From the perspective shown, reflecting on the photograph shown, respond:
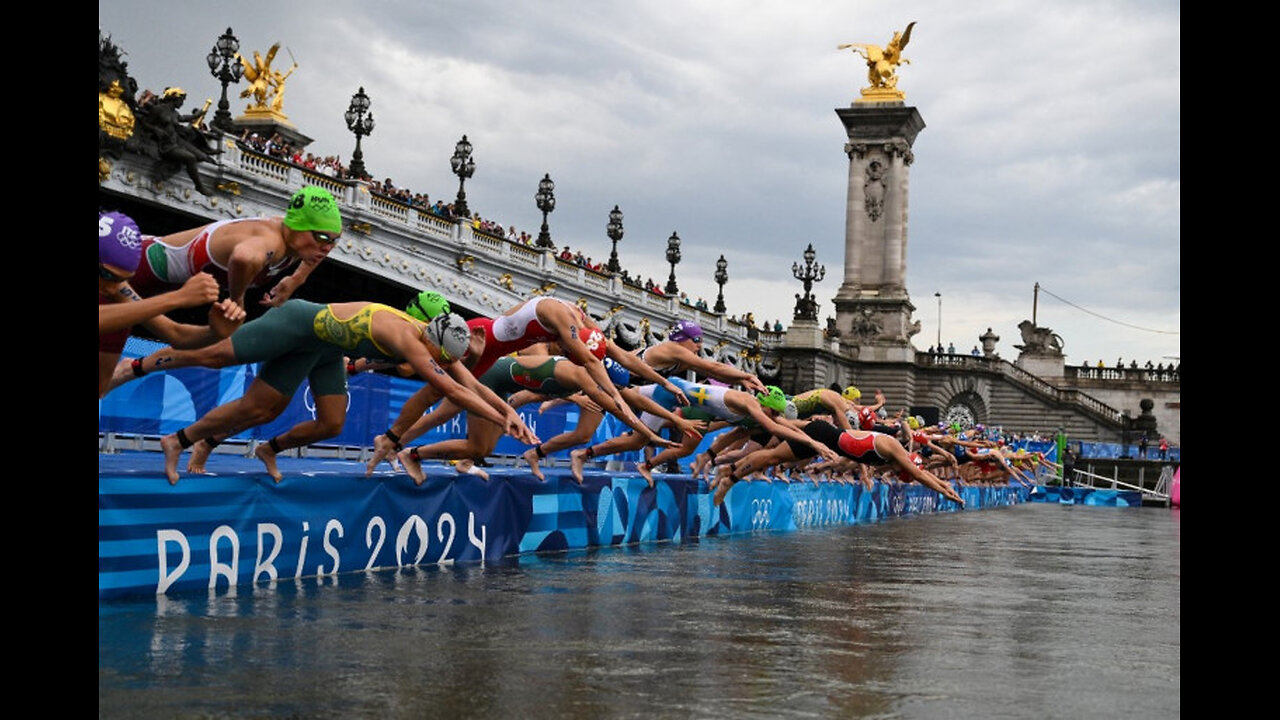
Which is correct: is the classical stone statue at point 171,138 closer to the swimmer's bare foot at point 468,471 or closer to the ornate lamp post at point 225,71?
the ornate lamp post at point 225,71

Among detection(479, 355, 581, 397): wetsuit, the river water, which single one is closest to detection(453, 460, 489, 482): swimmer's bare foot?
the river water

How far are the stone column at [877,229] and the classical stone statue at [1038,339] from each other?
15.9 metres

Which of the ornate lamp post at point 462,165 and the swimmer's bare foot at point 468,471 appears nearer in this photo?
the swimmer's bare foot at point 468,471

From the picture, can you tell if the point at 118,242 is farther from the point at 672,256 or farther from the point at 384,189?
the point at 672,256

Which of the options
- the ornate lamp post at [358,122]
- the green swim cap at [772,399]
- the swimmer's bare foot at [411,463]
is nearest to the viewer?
the swimmer's bare foot at [411,463]

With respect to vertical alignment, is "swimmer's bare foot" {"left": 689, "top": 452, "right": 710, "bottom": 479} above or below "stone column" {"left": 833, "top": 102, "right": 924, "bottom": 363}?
below

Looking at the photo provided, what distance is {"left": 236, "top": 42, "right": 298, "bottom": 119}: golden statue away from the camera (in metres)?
85.3

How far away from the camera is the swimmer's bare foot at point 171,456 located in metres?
8.62

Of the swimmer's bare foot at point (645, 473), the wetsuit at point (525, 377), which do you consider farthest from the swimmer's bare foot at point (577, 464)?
the swimmer's bare foot at point (645, 473)

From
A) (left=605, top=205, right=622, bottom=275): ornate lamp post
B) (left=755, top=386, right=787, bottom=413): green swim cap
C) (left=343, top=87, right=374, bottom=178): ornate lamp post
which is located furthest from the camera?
(left=605, top=205, right=622, bottom=275): ornate lamp post

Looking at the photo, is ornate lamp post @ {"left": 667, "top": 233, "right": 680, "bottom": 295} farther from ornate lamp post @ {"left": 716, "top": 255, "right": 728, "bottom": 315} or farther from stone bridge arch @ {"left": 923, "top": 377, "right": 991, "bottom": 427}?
stone bridge arch @ {"left": 923, "top": 377, "right": 991, "bottom": 427}

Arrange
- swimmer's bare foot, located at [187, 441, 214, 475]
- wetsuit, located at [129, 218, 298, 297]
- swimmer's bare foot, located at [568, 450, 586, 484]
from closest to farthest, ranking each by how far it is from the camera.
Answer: swimmer's bare foot, located at [187, 441, 214, 475] < wetsuit, located at [129, 218, 298, 297] < swimmer's bare foot, located at [568, 450, 586, 484]

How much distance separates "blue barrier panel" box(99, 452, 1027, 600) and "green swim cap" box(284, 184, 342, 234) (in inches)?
66.2
